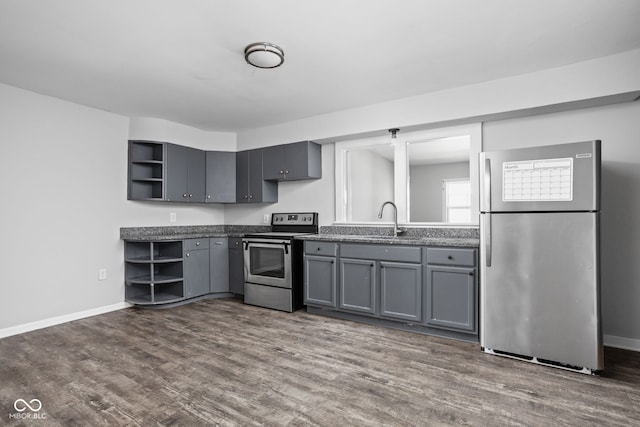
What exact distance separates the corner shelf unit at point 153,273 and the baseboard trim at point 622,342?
436 centimetres

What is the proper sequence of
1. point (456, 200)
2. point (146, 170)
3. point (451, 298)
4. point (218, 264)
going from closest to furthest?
point (451, 298) → point (456, 200) → point (146, 170) → point (218, 264)

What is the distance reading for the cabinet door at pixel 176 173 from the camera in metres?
4.34

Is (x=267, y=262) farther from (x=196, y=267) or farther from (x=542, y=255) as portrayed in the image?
(x=542, y=255)

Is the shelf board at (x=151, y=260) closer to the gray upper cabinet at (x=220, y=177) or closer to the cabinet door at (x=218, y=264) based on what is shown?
the cabinet door at (x=218, y=264)

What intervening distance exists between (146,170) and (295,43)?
3013 millimetres

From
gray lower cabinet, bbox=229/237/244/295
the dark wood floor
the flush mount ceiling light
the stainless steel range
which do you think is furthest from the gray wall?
gray lower cabinet, bbox=229/237/244/295

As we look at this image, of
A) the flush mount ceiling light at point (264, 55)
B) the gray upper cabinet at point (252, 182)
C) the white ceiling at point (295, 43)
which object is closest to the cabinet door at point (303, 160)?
the gray upper cabinet at point (252, 182)

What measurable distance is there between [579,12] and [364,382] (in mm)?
2697

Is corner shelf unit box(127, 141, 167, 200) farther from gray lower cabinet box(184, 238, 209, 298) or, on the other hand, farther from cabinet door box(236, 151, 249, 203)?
cabinet door box(236, 151, 249, 203)

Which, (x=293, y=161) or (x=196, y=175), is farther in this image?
(x=196, y=175)

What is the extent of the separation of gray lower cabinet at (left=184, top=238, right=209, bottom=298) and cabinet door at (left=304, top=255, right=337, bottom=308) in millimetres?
1478

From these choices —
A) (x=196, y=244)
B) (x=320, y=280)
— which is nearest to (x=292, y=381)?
(x=320, y=280)

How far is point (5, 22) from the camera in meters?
2.14

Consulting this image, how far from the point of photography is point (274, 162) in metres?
4.50
